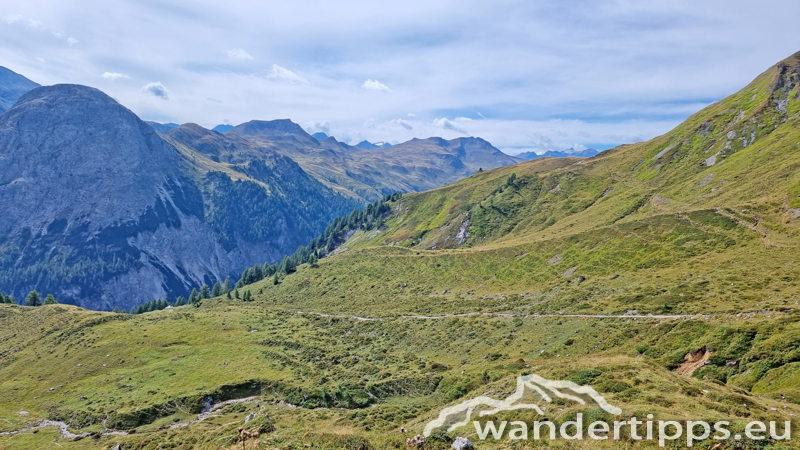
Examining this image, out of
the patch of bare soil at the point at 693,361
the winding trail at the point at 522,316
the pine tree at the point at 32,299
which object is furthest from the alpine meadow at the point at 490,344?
the pine tree at the point at 32,299

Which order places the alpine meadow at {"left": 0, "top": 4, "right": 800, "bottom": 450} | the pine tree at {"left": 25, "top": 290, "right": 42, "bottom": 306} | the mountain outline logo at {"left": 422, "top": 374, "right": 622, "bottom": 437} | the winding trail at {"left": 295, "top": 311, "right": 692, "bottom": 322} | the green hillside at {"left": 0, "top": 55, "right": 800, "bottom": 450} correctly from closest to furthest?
the mountain outline logo at {"left": 422, "top": 374, "right": 622, "bottom": 437} < the alpine meadow at {"left": 0, "top": 4, "right": 800, "bottom": 450} < the green hillside at {"left": 0, "top": 55, "right": 800, "bottom": 450} < the winding trail at {"left": 295, "top": 311, "right": 692, "bottom": 322} < the pine tree at {"left": 25, "top": 290, "right": 42, "bottom": 306}

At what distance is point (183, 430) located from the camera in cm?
4016

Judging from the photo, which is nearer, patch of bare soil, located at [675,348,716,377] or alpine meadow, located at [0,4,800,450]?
alpine meadow, located at [0,4,800,450]

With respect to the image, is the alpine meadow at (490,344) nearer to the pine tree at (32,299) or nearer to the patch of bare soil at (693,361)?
the patch of bare soil at (693,361)

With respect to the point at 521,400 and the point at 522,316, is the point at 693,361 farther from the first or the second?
the point at 522,316

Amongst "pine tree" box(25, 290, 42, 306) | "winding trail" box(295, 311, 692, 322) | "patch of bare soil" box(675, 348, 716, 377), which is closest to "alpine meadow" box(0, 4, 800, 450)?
"patch of bare soil" box(675, 348, 716, 377)

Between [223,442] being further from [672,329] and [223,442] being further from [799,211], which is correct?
[799,211]

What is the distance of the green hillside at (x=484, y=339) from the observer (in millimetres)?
30605

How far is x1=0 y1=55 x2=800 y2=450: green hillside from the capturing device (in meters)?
30.6

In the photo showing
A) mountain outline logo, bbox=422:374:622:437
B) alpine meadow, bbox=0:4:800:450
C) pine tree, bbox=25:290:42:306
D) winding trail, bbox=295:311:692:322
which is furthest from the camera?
pine tree, bbox=25:290:42:306

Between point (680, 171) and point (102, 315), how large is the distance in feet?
558

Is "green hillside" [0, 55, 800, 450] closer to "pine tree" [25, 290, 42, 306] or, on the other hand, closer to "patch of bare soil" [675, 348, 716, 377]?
"patch of bare soil" [675, 348, 716, 377]

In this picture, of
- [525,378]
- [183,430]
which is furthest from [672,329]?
[183,430]

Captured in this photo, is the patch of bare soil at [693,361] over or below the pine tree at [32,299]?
over
